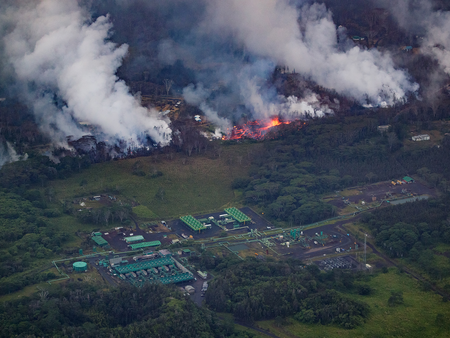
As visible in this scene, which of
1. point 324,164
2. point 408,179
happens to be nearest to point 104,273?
point 324,164

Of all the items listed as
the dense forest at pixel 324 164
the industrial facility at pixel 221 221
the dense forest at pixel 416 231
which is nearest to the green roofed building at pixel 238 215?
the industrial facility at pixel 221 221

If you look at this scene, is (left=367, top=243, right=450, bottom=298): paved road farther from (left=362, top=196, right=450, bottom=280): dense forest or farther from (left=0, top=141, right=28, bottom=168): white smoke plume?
(left=0, top=141, right=28, bottom=168): white smoke plume

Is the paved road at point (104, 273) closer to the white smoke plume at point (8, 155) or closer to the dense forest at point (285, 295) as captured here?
the dense forest at point (285, 295)

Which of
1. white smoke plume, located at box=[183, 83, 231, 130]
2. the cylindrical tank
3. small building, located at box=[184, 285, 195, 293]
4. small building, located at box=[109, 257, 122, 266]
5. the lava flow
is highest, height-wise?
white smoke plume, located at box=[183, 83, 231, 130]

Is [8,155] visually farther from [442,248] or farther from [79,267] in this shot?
[442,248]

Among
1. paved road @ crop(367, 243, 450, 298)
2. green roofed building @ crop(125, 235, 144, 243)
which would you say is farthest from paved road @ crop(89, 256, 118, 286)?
paved road @ crop(367, 243, 450, 298)

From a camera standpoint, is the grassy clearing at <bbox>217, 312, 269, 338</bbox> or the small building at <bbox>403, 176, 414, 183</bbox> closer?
the grassy clearing at <bbox>217, 312, 269, 338</bbox>
